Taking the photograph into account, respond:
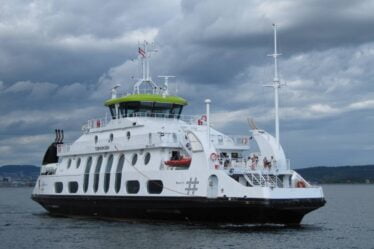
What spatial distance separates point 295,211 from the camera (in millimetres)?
31375

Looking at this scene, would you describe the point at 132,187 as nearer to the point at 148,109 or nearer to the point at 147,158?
the point at 147,158

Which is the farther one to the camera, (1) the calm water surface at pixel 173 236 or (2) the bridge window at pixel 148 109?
(2) the bridge window at pixel 148 109

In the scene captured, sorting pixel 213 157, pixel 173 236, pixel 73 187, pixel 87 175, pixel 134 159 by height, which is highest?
pixel 134 159

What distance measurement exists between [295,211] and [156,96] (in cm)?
1252

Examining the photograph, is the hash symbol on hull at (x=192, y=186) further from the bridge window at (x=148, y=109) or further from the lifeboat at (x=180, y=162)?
the bridge window at (x=148, y=109)

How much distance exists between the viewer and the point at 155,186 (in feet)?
114

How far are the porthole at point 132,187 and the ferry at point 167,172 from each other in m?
0.06

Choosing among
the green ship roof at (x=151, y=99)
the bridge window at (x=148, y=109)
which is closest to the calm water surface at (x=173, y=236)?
the bridge window at (x=148, y=109)

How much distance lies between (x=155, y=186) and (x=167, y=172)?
4.38 ft

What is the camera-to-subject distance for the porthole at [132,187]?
35906 millimetres

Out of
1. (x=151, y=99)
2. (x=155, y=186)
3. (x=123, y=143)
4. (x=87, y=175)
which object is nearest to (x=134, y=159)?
(x=123, y=143)

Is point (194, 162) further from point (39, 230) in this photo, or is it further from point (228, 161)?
point (39, 230)

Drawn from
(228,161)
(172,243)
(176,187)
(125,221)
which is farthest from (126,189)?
(172,243)

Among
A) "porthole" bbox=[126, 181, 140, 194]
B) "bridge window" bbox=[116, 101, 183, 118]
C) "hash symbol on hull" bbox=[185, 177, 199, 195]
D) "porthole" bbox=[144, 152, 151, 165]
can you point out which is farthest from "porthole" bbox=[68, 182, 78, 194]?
"hash symbol on hull" bbox=[185, 177, 199, 195]
